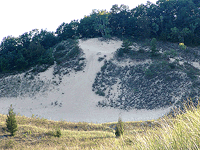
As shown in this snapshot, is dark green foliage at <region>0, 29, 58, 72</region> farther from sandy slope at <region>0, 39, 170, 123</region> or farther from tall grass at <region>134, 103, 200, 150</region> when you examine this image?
tall grass at <region>134, 103, 200, 150</region>

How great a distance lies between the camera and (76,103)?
105 feet

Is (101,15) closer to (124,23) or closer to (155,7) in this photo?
(124,23)

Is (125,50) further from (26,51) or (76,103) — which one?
(26,51)

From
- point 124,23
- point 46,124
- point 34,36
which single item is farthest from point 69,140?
point 34,36

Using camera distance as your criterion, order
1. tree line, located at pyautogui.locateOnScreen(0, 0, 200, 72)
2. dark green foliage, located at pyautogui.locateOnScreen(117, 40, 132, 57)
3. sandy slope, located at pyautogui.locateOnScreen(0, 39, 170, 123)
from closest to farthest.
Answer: sandy slope, located at pyautogui.locateOnScreen(0, 39, 170, 123), dark green foliage, located at pyautogui.locateOnScreen(117, 40, 132, 57), tree line, located at pyautogui.locateOnScreen(0, 0, 200, 72)

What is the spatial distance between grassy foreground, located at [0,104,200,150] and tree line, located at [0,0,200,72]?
2636 cm

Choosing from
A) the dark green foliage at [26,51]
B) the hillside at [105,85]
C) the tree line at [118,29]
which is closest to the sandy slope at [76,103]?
the hillside at [105,85]

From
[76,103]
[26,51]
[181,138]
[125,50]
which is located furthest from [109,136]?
[26,51]

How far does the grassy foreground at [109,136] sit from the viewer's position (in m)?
3.78

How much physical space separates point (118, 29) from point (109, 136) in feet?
127

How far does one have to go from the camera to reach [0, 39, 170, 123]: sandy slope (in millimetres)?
26828

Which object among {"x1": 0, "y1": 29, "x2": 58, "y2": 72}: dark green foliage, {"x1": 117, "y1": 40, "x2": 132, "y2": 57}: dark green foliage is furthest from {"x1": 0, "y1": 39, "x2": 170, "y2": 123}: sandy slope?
{"x1": 0, "y1": 29, "x2": 58, "y2": 72}: dark green foliage

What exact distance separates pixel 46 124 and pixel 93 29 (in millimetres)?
36140

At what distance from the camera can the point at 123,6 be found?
161 feet
